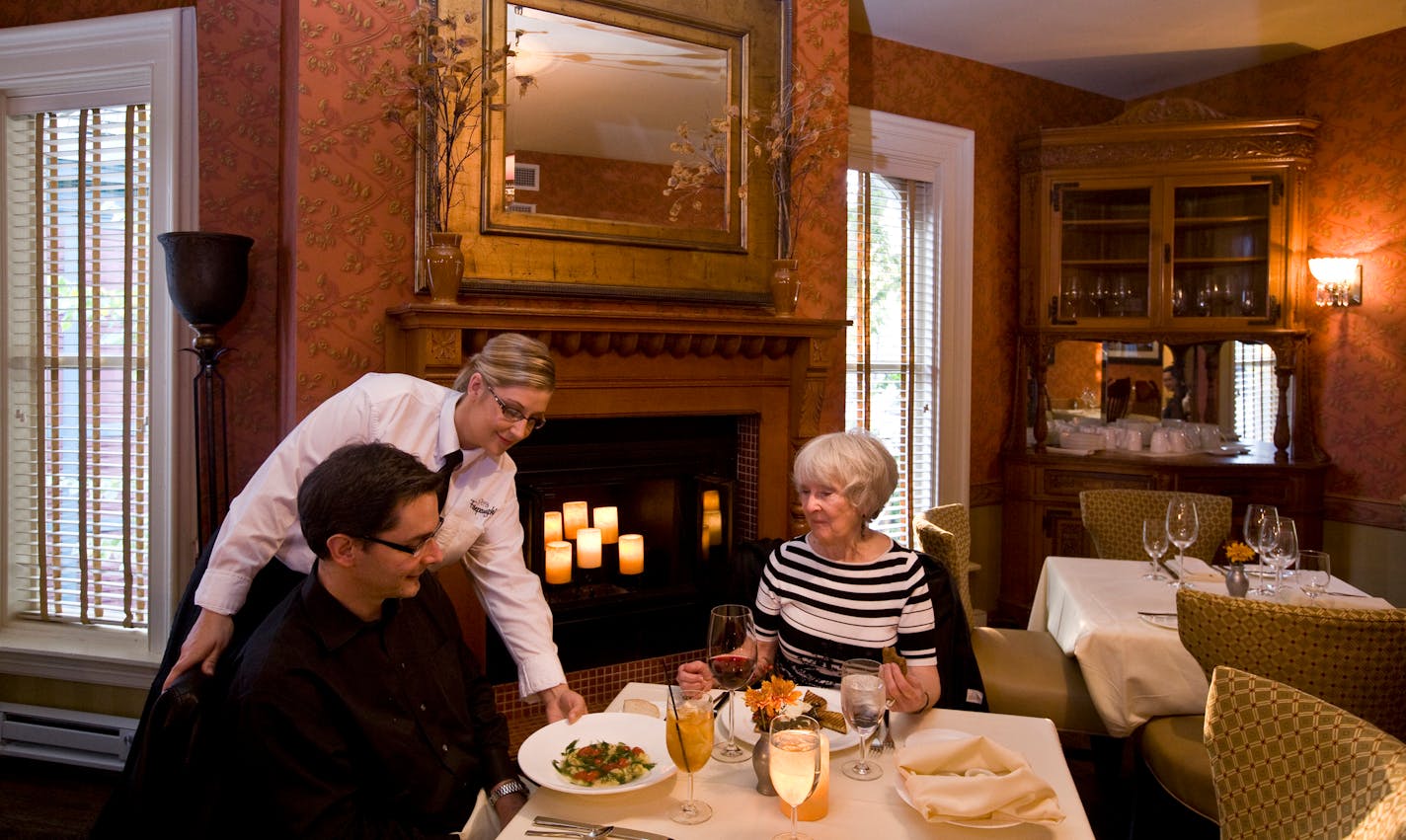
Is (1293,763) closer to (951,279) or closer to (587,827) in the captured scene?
(587,827)

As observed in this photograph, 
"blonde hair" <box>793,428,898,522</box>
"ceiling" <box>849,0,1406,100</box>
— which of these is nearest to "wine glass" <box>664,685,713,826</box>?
"blonde hair" <box>793,428,898,522</box>

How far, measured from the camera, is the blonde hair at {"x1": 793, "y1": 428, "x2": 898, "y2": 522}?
204cm

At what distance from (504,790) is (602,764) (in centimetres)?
30

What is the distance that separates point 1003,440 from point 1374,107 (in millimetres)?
2317

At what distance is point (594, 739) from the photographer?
1610 millimetres

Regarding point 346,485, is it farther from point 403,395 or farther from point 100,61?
point 100,61

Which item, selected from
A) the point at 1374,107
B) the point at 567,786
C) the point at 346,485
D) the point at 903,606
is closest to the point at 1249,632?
the point at 903,606

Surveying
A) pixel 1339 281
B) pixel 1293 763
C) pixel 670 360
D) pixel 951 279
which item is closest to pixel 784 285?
pixel 670 360

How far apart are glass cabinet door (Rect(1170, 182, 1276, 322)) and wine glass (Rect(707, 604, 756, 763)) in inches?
164

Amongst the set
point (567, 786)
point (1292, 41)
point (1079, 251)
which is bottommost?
point (567, 786)

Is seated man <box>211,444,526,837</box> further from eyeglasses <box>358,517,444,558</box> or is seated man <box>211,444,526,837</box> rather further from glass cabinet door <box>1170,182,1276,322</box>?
glass cabinet door <box>1170,182,1276,322</box>

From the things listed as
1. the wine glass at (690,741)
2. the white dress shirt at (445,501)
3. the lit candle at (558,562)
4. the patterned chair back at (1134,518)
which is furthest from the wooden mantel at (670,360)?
the wine glass at (690,741)

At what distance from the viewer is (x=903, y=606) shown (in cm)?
200

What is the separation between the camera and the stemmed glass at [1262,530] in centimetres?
273
